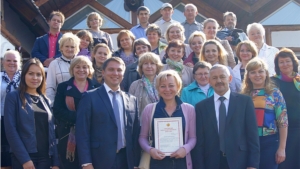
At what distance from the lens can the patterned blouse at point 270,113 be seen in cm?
563

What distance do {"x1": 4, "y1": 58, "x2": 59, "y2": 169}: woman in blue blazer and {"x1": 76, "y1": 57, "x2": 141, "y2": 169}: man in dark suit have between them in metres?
0.56

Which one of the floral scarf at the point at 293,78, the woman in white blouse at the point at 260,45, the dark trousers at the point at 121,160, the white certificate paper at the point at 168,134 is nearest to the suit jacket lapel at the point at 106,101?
the dark trousers at the point at 121,160

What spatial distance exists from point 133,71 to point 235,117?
85.4 inches

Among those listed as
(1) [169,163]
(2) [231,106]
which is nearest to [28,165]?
(1) [169,163]

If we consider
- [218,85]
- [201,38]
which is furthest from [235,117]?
[201,38]

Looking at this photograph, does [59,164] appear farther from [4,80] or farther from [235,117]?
[235,117]

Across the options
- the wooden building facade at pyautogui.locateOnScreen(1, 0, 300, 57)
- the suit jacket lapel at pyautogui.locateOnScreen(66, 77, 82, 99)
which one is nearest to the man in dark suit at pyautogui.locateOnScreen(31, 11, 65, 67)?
the suit jacket lapel at pyautogui.locateOnScreen(66, 77, 82, 99)

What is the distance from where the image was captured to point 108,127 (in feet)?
16.7

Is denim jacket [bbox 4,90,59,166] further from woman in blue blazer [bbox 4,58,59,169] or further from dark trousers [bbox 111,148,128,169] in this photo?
dark trousers [bbox 111,148,128,169]

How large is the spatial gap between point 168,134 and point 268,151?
1.32 metres

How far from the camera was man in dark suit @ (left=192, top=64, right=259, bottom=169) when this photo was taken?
17.0 feet

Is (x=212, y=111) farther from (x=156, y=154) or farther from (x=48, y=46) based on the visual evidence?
(x=48, y=46)

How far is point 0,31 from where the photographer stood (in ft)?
32.7

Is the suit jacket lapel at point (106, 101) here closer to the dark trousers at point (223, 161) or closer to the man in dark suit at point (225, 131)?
the man in dark suit at point (225, 131)
